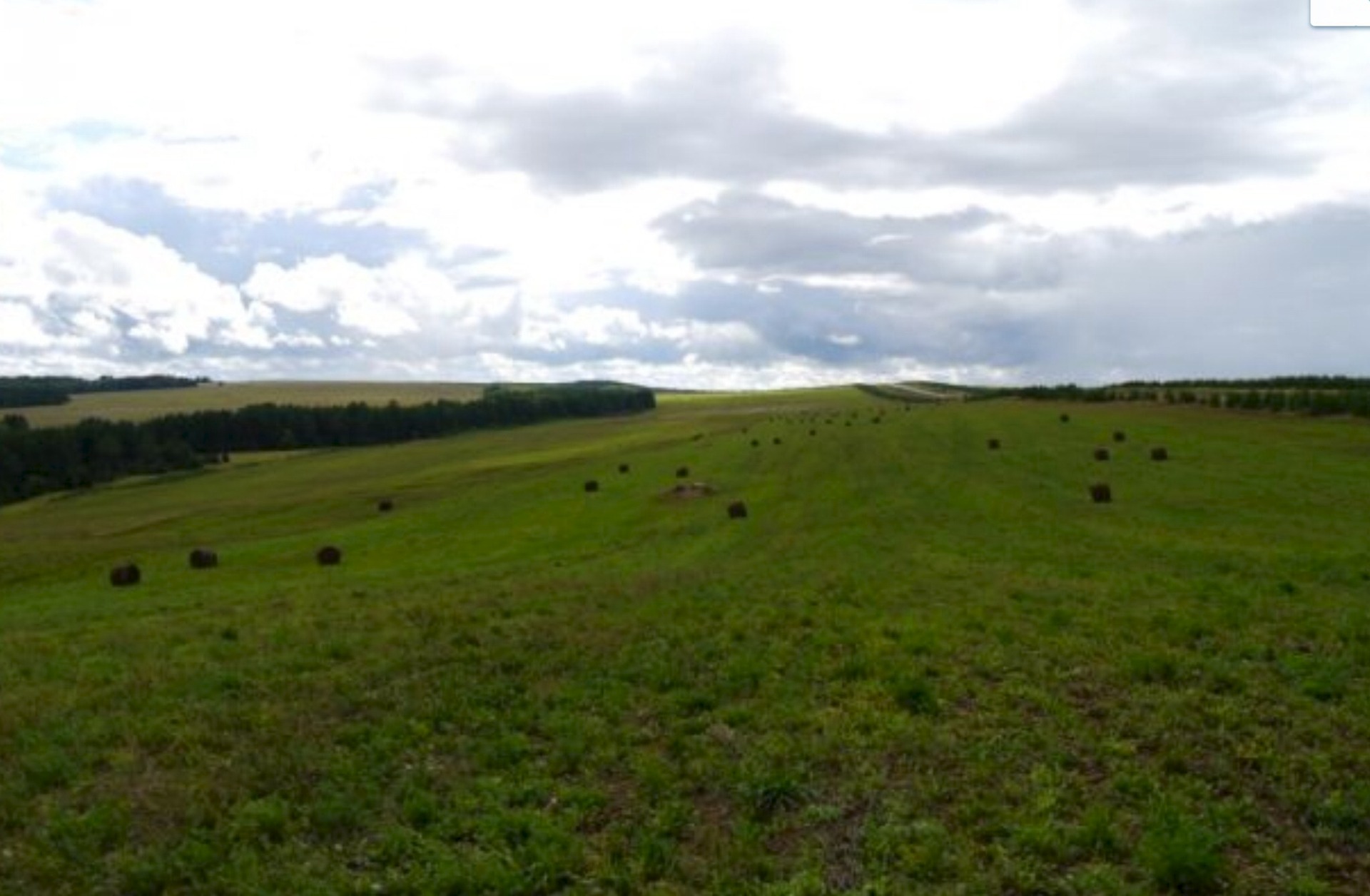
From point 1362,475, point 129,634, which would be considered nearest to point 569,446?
point 1362,475

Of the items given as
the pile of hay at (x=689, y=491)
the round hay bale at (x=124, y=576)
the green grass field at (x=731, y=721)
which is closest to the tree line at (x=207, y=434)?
the round hay bale at (x=124, y=576)

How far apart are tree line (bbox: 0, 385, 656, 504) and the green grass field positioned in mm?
103279

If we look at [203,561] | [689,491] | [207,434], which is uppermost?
[689,491]

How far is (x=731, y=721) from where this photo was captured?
14180 mm

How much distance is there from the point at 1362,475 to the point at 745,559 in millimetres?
28336

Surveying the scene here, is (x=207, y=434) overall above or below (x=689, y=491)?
below

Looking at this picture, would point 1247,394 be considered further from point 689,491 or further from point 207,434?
point 207,434

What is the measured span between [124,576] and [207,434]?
124173mm

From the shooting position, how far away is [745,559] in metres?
30.8

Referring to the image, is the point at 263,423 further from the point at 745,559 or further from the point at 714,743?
the point at 714,743

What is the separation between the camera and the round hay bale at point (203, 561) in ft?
130

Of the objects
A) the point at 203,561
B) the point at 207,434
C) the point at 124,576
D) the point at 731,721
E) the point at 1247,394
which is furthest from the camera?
the point at 207,434

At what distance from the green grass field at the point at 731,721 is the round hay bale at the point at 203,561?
596cm

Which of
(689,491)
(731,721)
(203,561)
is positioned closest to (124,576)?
(203,561)
